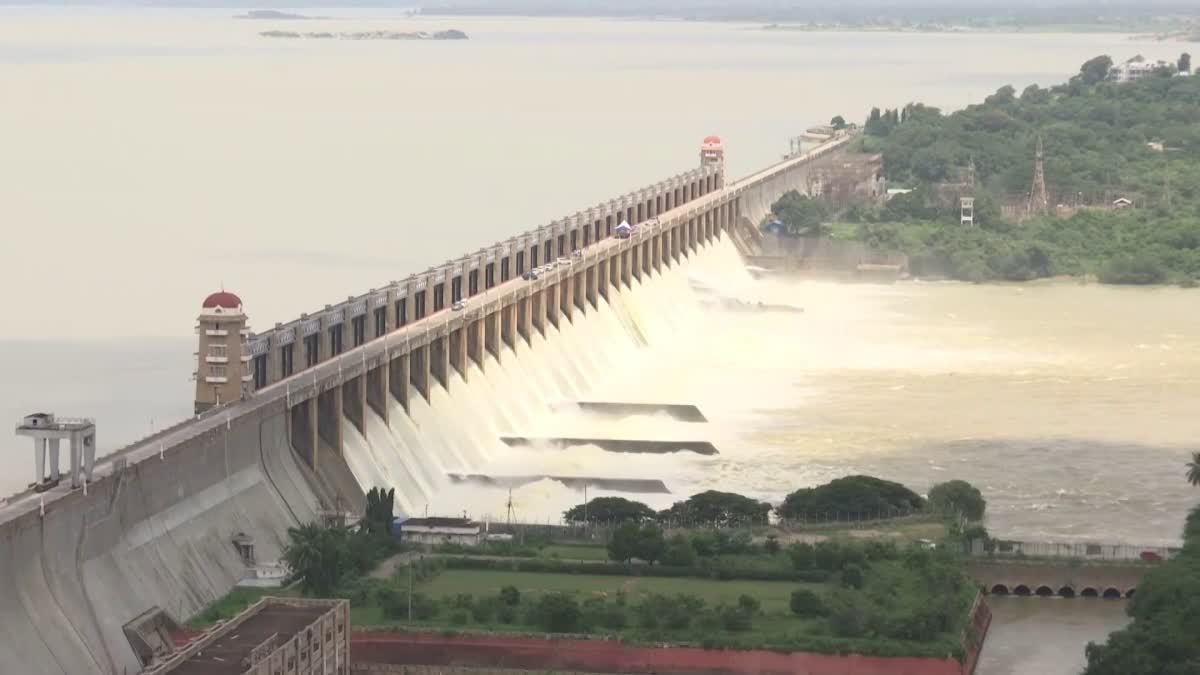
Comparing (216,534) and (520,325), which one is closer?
(216,534)

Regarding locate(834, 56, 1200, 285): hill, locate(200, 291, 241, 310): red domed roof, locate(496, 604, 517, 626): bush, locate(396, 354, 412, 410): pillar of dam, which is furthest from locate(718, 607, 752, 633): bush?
locate(834, 56, 1200, 285): hill

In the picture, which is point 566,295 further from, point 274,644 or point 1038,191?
point 1038,191

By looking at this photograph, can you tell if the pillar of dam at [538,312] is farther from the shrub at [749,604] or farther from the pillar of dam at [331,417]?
the shrub at [749,604]

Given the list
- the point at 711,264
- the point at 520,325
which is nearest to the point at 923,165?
the point at 711,264

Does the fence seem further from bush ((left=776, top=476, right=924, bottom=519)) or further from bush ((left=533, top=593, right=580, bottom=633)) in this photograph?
bush ((left=533, top=593, right=580, bottom=633))

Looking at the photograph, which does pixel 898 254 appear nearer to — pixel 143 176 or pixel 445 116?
pixel 143 176

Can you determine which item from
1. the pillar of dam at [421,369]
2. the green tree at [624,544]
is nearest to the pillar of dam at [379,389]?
the pillar of dam at [421,369]
